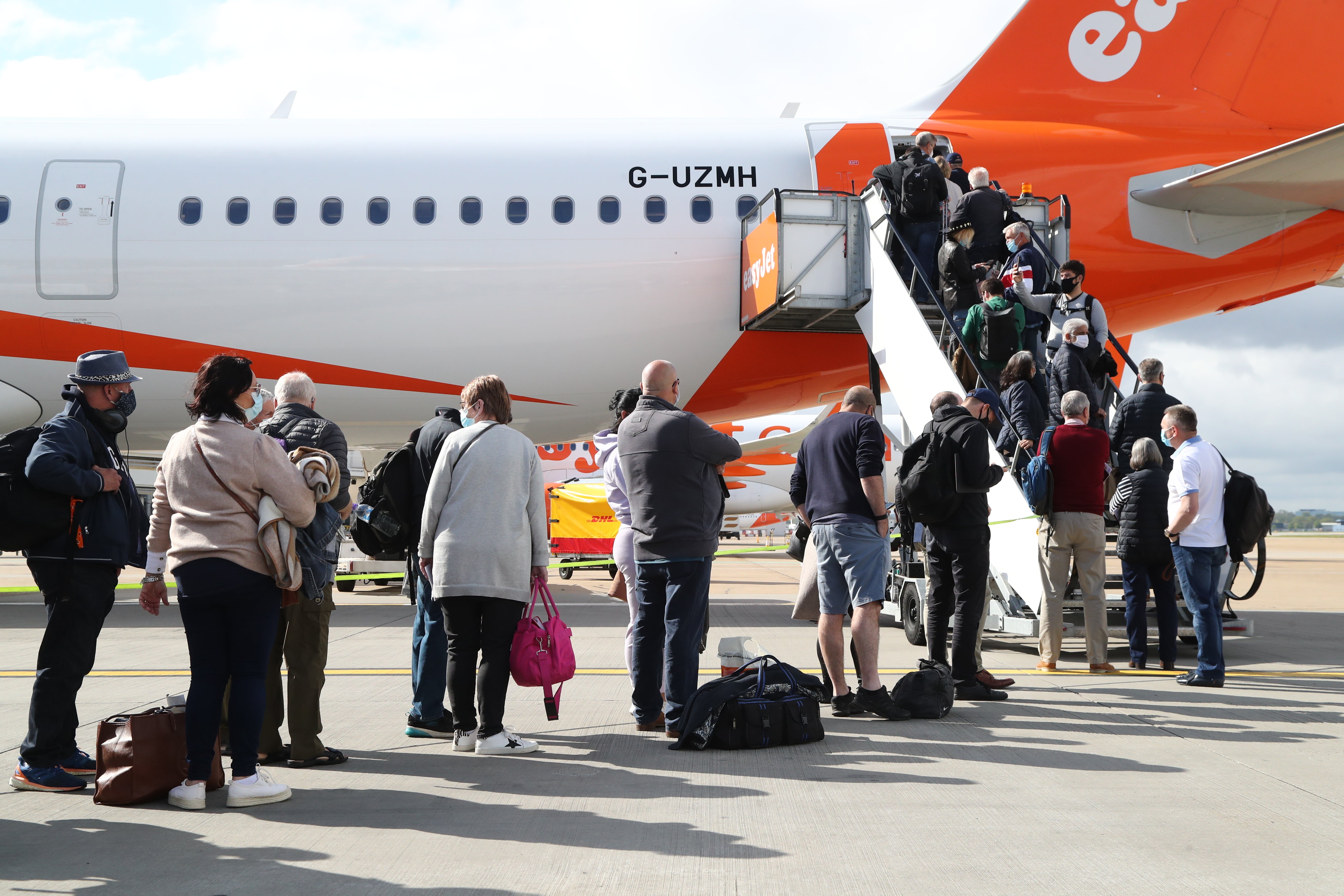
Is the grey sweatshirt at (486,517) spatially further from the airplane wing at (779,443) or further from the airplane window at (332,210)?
the airplane wing at (779,443)

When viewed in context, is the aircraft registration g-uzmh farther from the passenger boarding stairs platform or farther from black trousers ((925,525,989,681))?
black trousers ((925,525,989,681))

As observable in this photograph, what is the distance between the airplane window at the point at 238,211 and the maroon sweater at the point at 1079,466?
26.7 ft

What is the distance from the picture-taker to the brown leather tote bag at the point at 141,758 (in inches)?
156

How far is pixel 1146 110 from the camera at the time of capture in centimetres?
1151

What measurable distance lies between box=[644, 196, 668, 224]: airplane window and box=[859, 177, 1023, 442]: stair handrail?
6.58 ft

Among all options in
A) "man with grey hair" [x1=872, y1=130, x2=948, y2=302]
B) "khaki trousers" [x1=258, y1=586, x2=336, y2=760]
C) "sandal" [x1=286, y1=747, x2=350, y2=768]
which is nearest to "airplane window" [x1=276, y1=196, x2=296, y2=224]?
"man with grey hair" [x1=872, y1=130, x2=948, y2=302]

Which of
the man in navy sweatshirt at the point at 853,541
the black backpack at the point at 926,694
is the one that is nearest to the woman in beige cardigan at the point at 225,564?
the man in navy sweatshirt at the point at 853,541

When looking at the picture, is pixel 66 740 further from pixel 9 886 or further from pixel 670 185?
pixel 670 185

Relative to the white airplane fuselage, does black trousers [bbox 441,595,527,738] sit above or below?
below

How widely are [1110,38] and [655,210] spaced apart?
5584 mm

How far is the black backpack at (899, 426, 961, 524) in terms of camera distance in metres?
5.73

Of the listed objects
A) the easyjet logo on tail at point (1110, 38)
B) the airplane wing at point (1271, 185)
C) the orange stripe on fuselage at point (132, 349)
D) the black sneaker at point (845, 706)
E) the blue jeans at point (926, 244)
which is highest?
the easyjet logo on tail at point (1110, 38)

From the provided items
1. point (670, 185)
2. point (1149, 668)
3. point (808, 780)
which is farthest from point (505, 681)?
point (670, 185)

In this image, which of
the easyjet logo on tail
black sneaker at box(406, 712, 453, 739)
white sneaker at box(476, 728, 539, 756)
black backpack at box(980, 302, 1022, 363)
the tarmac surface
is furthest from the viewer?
the easyjet logo on tail
